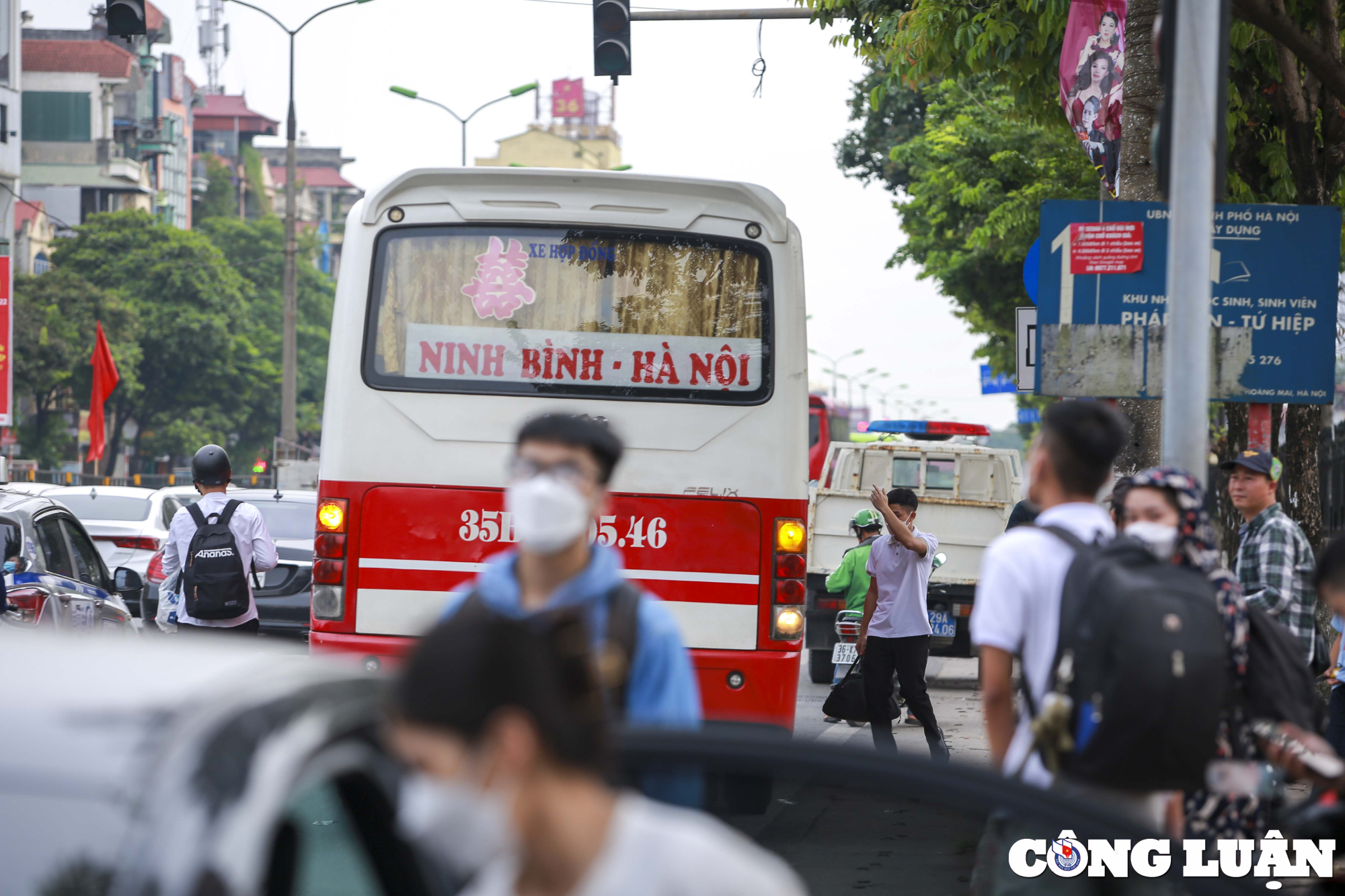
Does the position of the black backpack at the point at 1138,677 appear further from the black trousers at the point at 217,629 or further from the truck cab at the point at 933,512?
the truck cab at the point at 933,512

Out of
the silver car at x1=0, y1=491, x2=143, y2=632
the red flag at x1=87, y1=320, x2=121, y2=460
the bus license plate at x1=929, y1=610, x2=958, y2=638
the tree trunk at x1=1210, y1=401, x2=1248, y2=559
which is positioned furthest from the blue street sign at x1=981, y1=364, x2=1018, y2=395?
the silver car at x1=0, y1=491, x2=143, y2=632

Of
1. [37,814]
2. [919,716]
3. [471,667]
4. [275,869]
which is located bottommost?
[919,716]

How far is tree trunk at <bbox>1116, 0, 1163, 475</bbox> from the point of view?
7781 millimetres

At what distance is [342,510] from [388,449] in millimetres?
369

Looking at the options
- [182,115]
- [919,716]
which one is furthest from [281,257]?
[919,716]

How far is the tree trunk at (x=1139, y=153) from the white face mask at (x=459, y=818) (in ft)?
20.8

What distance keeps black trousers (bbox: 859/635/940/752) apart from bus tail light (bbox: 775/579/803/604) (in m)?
1.44

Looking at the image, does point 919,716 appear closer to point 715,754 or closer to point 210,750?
point 715,754

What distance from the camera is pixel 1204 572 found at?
3.80m

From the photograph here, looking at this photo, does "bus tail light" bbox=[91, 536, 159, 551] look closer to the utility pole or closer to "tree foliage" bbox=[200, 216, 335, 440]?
the utility pole

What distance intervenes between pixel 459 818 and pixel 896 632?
6890 mm

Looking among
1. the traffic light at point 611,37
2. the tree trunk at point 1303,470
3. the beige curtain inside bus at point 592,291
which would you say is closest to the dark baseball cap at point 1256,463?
the beige curtain inside bus at point 592,291

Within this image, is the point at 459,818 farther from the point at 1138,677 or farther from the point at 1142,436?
the point at 1142,436

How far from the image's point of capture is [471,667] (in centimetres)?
181
